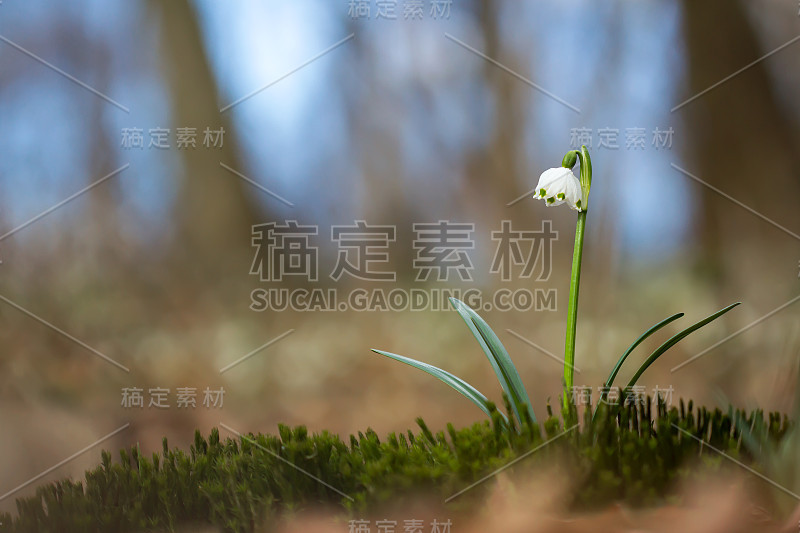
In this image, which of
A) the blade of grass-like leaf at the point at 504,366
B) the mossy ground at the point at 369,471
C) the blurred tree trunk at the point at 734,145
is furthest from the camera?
the blurred tree trunk at the point at 734,145

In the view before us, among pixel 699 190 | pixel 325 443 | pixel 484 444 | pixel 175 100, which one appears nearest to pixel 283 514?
pixel 325 443

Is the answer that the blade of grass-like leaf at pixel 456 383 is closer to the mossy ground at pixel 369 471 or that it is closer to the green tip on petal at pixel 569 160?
the mossy ground at pixel 369 471

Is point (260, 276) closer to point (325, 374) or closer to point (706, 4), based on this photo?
point (325, 374)

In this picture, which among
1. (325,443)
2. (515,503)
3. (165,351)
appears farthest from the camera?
(165,351)

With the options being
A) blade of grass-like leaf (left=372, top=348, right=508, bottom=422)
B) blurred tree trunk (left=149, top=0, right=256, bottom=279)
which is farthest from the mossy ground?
blurred tree trunk (left=149, top=0, right=256, bottom=279)

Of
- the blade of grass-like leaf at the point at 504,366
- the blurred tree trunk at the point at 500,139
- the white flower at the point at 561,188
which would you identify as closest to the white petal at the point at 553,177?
the white flower at the point at 561,188

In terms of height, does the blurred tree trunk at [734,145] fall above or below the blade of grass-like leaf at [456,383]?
above

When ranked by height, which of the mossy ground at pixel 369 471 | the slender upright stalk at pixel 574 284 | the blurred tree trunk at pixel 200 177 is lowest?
the mossy ground at pixel 369 471

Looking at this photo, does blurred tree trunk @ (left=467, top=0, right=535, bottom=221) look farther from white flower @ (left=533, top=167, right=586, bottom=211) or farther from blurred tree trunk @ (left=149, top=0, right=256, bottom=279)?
white flower @ (left=533, top=167, right=586, bottom=211)
